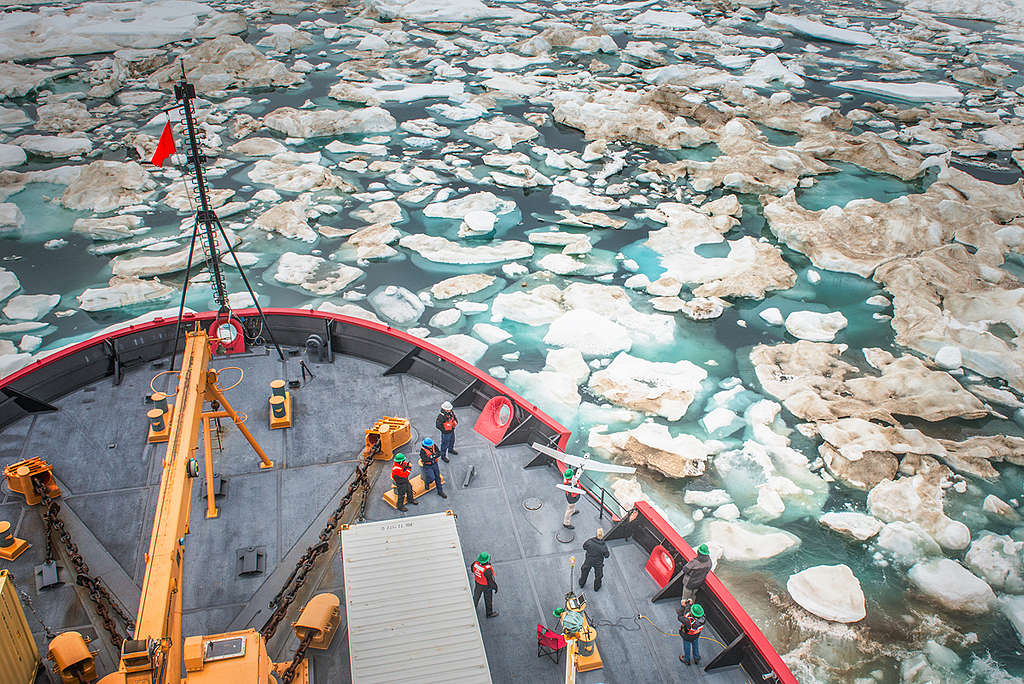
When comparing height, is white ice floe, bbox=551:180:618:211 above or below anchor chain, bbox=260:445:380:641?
below

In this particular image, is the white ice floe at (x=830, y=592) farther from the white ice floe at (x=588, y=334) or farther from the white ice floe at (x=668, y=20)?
the white ice floe at (x=668, y=20)

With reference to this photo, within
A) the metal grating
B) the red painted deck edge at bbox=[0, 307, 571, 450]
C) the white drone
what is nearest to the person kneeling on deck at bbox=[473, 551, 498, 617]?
the metal grating

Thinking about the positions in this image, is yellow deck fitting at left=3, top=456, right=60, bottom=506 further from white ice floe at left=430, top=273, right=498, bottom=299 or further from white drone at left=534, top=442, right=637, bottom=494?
white ice floe at left=430, top=273, right=498, bottom=299

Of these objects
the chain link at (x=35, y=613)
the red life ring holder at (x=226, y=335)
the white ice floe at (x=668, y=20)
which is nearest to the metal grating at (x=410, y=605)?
the chain link at (x=35, y=613)

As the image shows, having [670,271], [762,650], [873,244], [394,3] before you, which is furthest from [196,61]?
[762,650]

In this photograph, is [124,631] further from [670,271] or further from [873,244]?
[873,244]

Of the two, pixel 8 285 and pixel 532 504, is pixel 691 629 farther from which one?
pixel 8 285
